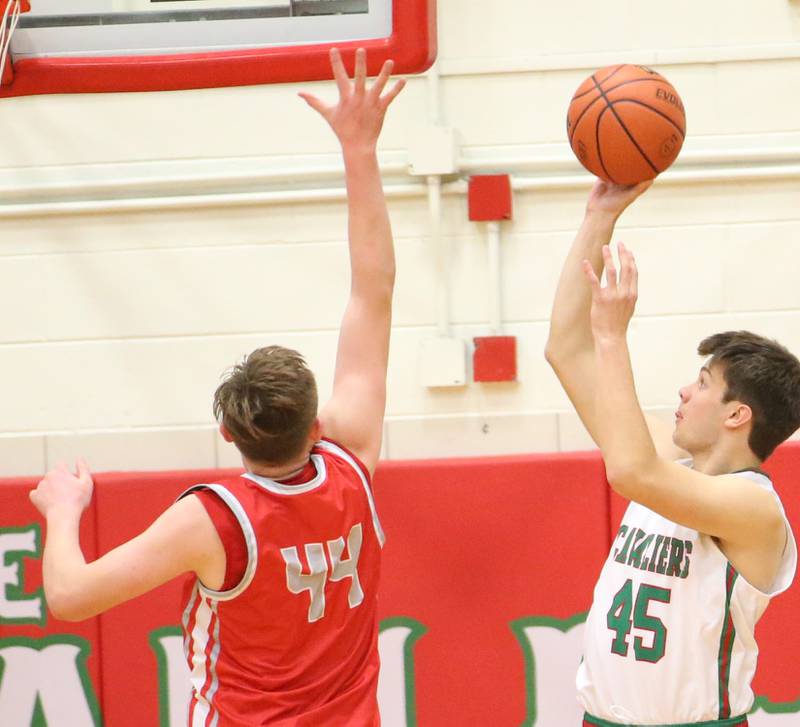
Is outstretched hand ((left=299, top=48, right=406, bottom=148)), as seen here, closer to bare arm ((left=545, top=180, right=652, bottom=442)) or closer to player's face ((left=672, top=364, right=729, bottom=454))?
bare arm ((left=545, top=180, right=652, bottom=442))

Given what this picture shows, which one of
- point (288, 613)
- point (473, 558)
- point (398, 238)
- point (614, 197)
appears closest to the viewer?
point (288, 613)

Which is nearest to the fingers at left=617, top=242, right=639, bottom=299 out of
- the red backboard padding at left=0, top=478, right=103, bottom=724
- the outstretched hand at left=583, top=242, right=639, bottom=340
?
the outstretched hand at left=583, top=242, right=639, bottom=340

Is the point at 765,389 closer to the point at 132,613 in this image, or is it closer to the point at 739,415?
the point at 739,415

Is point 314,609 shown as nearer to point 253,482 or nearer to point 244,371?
point 253,482

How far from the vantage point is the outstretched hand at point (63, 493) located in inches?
84.3

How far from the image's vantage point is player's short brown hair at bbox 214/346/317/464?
206 centimetres

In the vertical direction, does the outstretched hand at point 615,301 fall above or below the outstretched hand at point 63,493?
above

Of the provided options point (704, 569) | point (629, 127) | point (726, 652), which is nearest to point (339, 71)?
point (629, 127)

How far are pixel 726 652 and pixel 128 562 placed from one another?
4.43 feet

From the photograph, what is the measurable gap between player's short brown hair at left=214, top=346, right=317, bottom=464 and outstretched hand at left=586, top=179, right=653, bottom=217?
88cm

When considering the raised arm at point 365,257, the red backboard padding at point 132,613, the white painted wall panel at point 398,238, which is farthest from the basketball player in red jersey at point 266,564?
the white painted wall panel at point 398,238

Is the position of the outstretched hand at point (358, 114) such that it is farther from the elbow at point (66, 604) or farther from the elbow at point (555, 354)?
the elbow at point (66, 604)

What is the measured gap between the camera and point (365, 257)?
2445 mm

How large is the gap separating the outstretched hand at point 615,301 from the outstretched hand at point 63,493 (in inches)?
42.9
